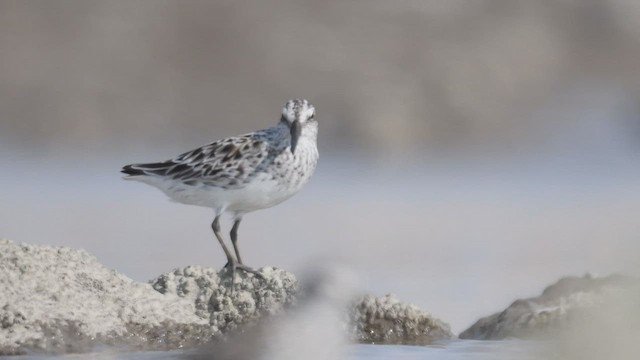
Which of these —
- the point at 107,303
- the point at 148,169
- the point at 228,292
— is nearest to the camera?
the point at 107,303

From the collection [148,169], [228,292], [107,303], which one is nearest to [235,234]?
[148,169]

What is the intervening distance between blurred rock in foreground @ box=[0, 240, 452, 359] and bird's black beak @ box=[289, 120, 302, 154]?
1.99 ft

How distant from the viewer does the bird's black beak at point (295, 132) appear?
29.9 feet

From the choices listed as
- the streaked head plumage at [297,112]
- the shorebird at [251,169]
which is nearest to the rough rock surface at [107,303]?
the shorebird at [251,169]

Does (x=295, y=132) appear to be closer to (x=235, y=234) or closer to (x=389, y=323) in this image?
(x=235, y=234)

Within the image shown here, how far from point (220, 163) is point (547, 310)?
1.61m

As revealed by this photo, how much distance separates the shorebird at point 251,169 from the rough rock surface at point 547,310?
40.0 inches

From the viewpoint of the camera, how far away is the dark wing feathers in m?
9.23

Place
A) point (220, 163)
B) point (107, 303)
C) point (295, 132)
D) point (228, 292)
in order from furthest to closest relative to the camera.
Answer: point (220, 163)
point (295, 132)
point (228, 292)
point (107, 303)

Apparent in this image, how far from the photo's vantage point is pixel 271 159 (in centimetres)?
919

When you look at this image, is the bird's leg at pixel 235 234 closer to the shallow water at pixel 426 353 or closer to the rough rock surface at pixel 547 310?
the shallow water at pixel 426 353

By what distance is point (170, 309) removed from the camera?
8492mm

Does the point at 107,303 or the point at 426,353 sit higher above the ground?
the point at 107,303

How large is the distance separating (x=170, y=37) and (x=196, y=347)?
9335 millimetres
